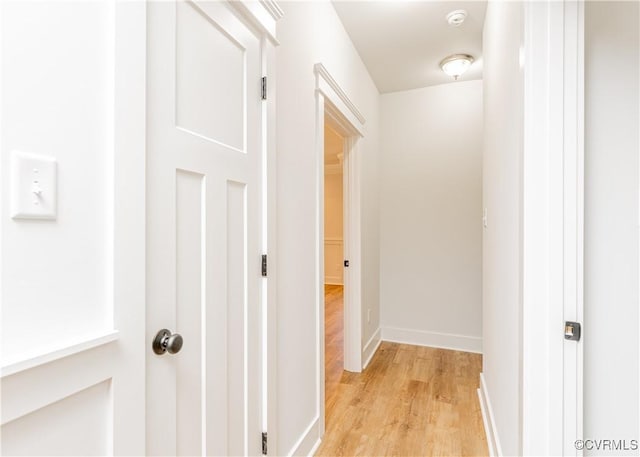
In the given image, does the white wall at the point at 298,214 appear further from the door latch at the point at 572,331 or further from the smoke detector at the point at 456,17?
the door latch at the point at 572,331

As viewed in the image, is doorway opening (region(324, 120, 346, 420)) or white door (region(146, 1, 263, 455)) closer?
white door (region(146, 1, 263, 455))

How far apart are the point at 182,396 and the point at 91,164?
0.68 meters

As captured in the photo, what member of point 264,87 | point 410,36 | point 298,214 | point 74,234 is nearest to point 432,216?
point 410,36

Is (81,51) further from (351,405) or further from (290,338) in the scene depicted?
(351,405)

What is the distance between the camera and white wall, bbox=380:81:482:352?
→ 3357 millimetres

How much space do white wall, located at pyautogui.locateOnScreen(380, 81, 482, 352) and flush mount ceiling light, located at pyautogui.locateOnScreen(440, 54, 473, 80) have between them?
0.43 metres

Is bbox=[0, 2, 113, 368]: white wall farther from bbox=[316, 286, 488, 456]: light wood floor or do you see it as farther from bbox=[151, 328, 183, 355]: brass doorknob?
bbox=[316, 286, 488, 456]: light wood floor

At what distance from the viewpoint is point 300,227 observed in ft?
5.71

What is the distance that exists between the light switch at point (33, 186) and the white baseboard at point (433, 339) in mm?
3470

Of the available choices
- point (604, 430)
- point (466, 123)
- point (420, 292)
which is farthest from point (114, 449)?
point (466, 123)

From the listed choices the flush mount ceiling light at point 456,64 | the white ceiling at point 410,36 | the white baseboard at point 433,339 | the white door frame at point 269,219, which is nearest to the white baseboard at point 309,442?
the white door frame at point 269,219

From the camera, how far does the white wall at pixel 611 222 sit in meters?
1.00

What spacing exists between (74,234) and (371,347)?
2997 millimetres

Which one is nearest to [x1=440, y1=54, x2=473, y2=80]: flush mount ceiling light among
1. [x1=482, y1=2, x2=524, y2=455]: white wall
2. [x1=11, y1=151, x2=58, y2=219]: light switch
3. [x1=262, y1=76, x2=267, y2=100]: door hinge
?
[x1=482, y1=2, x2=524, y2=455]: white wall
